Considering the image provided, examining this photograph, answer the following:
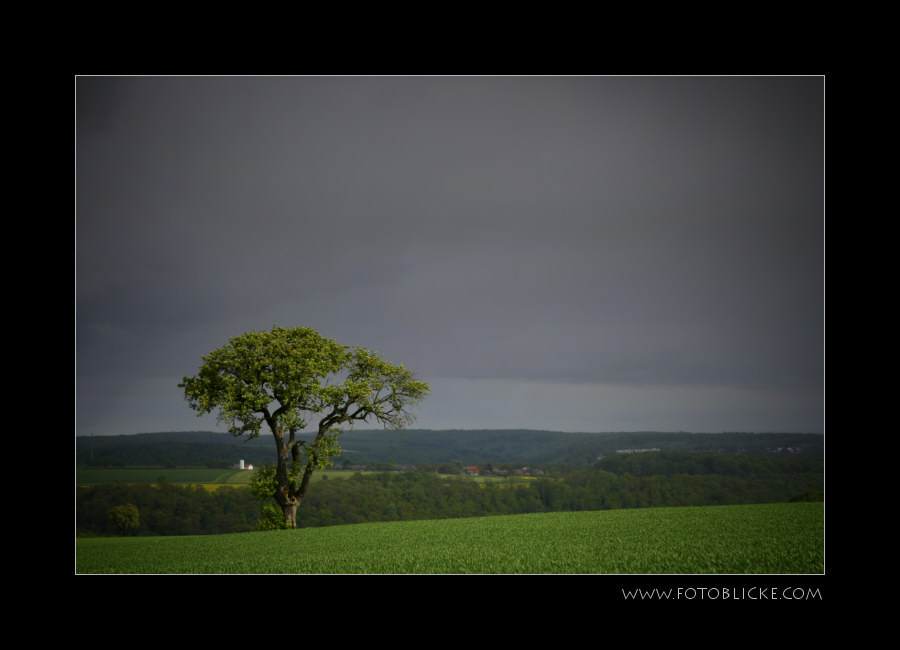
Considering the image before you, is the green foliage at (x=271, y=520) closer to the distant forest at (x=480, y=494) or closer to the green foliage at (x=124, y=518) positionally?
the distant forest at (x=480, y=494)

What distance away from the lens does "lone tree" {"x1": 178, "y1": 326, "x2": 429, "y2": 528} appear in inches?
544

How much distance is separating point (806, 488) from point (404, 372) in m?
11.7

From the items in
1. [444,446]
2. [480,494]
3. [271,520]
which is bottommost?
[480,494]

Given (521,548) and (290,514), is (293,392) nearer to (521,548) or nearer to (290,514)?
(290,514)

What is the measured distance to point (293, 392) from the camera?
45.4 ft

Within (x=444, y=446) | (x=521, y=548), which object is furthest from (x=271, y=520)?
(x=521, y=548)

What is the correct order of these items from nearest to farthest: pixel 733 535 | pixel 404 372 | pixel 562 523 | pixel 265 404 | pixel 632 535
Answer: pixel 733 535, pixel 632 535, pixel 562 523, pixel 265 404, pixel 404 372

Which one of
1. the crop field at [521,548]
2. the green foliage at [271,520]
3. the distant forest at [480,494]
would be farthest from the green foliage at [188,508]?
the crop field at [521,548]

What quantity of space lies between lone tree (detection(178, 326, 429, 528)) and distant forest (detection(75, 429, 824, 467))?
631mm

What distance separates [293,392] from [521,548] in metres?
7.71

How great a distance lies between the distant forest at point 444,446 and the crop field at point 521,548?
1.80 meters
